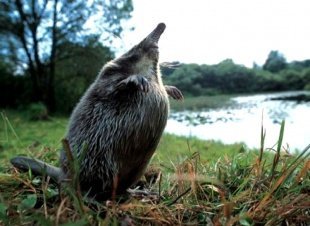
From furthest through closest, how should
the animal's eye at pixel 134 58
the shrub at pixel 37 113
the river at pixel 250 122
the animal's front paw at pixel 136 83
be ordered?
the shrub at pixel 37 113, the river at pixel 250 122, the animal's eye at pixel 134 58, the animal's front paw at pixel 136 83

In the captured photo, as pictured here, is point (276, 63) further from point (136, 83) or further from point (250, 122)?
point (136, 83)

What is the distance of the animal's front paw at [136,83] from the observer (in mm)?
1670

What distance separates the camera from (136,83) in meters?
1.69

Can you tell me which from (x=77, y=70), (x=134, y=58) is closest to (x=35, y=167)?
(x=134, y=58)

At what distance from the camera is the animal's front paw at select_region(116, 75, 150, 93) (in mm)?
1670

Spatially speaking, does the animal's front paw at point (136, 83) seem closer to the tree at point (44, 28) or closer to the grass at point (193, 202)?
the grass at point (193, 202)

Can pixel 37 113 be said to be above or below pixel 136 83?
below

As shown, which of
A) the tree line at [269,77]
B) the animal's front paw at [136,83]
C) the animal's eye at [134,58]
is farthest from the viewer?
the tree line at [269,77]

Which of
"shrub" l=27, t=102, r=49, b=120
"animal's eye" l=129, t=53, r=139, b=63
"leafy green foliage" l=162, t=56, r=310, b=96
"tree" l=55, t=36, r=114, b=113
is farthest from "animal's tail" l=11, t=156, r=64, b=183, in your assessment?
"tree" l=55, t=36, r=114, b=113

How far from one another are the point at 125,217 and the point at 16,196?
0.54 metres

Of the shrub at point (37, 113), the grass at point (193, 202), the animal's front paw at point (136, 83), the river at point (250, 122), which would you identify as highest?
the animal's front paw at point (136, 83)

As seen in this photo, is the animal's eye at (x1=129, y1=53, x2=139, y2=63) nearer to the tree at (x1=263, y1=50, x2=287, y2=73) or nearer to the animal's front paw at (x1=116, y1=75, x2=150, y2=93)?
the animal's front paw at (x1=116, y1=75, x2=150, y2=93)

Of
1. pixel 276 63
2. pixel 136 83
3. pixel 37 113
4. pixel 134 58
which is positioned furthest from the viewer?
pixel 37 113

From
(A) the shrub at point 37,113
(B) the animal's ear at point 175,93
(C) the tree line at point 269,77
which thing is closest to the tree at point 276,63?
(C) the tree line at point 269,77
